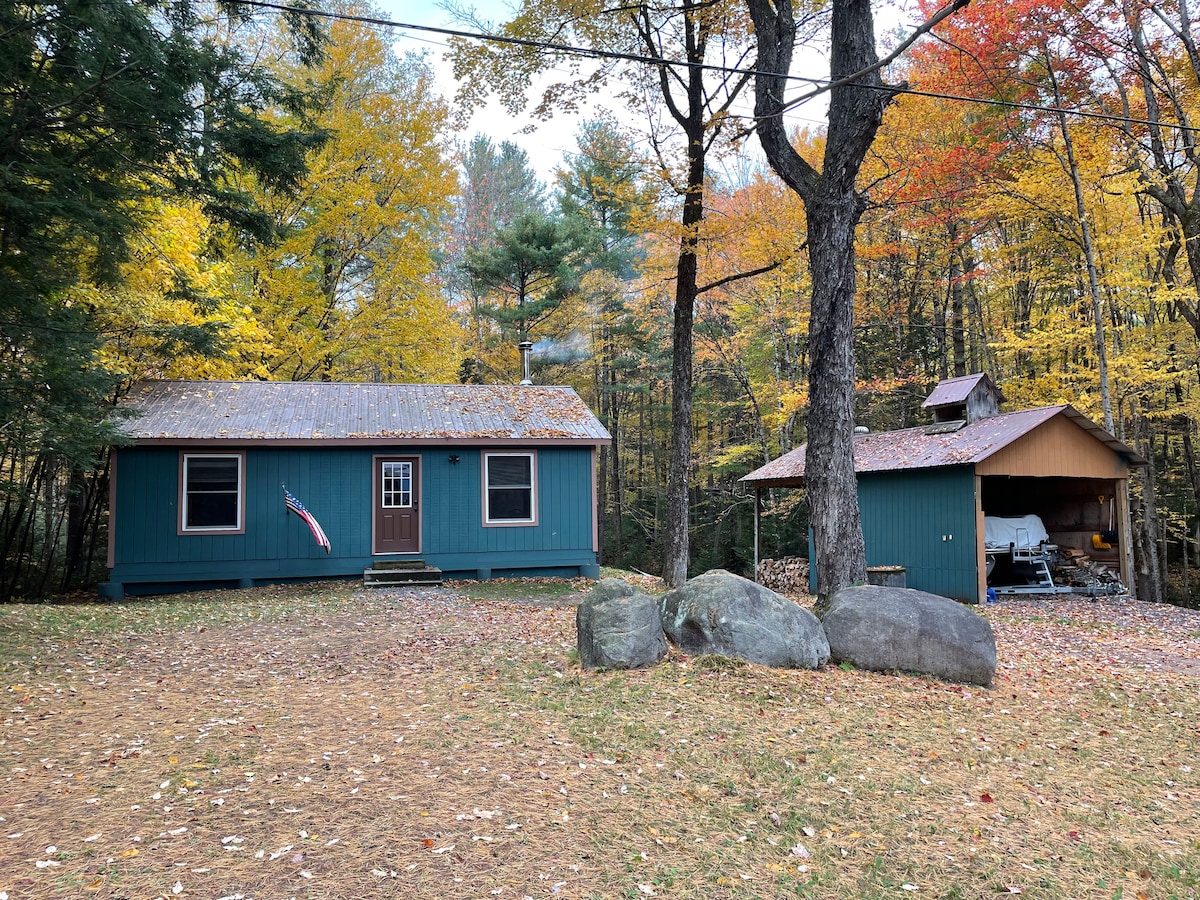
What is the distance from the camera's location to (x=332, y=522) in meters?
13.0

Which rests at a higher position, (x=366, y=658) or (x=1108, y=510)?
(x=1108, y=510)

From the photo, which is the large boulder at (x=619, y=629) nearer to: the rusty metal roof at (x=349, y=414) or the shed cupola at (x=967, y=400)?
the rusty metal roof at (x=349, y=414)

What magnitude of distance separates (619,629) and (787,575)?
11450mm

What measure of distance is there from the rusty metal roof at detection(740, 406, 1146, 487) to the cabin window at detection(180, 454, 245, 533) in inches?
385

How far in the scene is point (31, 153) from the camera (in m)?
6.55

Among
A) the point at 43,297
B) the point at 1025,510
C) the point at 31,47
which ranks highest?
the point at 31,47

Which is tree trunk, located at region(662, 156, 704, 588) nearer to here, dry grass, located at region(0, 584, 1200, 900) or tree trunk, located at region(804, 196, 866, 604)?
tree trunk, located at region(804, 196, 866, 604)

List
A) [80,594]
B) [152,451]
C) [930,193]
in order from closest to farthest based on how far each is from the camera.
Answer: [152,451] → [80,594] → [930,193]

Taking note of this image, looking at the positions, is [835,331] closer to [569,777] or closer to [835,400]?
[835,400]

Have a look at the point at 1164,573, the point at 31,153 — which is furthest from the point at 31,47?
the point at 1164,573

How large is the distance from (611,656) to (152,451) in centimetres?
975

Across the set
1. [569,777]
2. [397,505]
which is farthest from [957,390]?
[569,777]

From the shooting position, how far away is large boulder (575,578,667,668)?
6.41m

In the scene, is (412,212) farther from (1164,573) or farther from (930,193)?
(1164,573)
